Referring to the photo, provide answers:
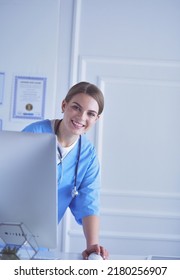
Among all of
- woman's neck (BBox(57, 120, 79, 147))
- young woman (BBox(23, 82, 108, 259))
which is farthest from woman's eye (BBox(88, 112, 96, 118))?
woman's neck (BBox(57, 120, 79, 147))

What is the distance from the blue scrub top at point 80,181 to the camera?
4.09 feet

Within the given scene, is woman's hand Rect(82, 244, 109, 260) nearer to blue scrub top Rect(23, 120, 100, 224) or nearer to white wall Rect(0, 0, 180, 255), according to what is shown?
blue scrub top Rect(23, 120, 100, 224)

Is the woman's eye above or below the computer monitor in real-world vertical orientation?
above

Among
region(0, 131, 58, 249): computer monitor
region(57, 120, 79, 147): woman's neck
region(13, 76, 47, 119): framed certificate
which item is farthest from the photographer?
region(13, 76, 47, 119): framed certificate

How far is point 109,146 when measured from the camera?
6.95 feet

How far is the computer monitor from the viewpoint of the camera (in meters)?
0.77

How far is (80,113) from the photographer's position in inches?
47.6

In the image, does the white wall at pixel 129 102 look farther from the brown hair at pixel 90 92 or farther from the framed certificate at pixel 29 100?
the brown hair at pixel 90 92

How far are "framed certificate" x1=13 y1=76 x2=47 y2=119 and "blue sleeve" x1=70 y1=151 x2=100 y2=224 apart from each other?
885 mm

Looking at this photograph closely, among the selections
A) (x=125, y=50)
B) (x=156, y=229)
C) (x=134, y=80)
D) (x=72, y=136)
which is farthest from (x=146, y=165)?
(x=72, y=136)

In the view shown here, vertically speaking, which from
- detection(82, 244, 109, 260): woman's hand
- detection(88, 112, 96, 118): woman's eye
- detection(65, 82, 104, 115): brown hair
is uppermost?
detection(65, 82, 104, 115): brown hair
